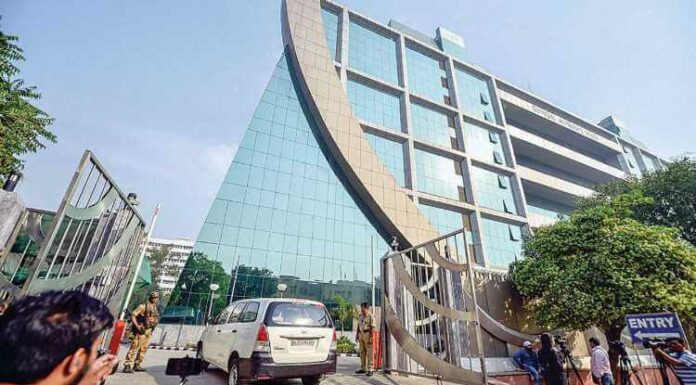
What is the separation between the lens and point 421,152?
23.9 metres

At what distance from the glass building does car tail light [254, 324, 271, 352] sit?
10414mm

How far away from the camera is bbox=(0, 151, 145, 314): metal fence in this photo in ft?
9.40

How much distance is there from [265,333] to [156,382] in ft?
8.51

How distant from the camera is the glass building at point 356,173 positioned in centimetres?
1892

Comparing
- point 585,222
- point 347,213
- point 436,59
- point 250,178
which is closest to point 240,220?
point 250,178

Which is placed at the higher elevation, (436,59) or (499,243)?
(436,59)

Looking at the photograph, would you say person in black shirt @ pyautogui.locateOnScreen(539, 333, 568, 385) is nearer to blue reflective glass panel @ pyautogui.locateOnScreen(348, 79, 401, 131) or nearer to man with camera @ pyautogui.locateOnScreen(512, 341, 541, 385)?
man with camera @ pyautogui.locateOnScreen(512, 341, 541, 385)

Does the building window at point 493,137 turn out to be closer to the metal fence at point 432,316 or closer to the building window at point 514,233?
the building window at point 514,233

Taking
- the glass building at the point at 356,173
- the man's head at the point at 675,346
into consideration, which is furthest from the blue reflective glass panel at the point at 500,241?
the man's head at the point at 675,346

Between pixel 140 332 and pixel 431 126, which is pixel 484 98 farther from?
pixel 140 332

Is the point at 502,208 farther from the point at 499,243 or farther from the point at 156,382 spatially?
the point at 156,382

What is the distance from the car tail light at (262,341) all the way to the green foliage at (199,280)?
1572cm

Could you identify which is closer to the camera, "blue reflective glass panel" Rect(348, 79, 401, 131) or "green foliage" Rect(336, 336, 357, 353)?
"green foliage" Rect(336, 336, 357, 353)

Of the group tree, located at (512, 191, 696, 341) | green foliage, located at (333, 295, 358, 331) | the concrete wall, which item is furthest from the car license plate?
green foliage, located at (333, 295, 358, 331)
